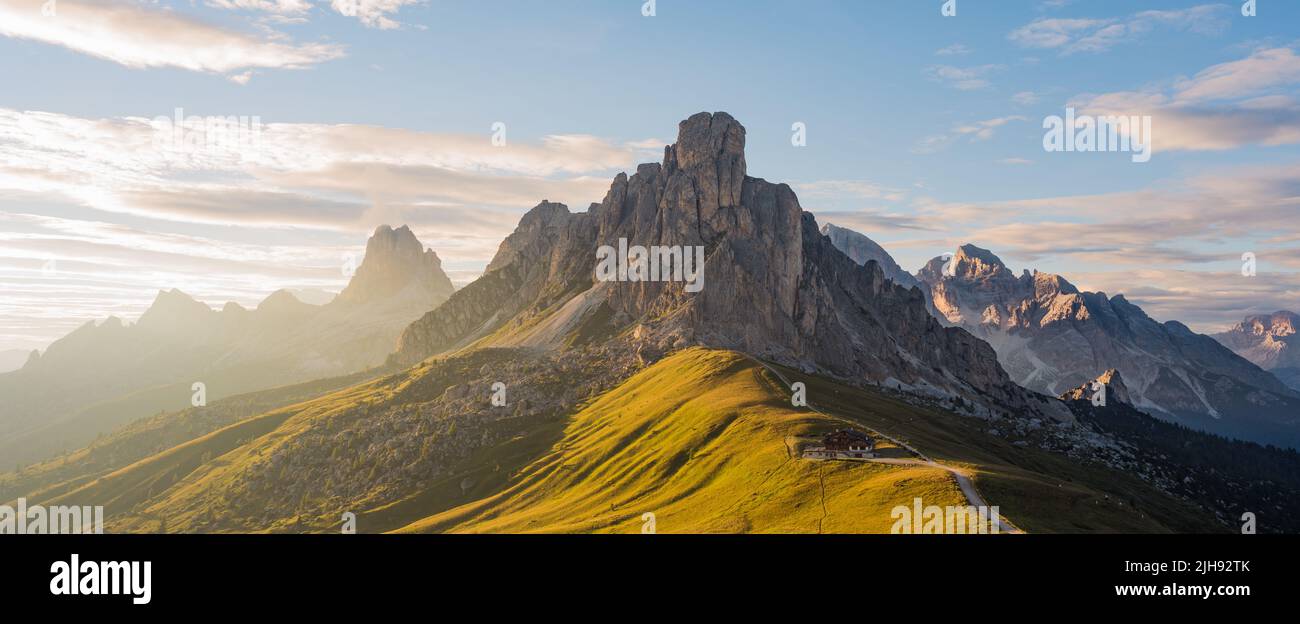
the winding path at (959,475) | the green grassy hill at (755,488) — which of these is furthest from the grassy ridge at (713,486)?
the winding path at (959,475)

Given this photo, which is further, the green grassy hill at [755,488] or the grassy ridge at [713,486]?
the grassy ridge at [713,486]

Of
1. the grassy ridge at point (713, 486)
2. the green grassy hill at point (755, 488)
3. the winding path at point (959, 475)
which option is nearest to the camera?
the winding path at point (959, 475)

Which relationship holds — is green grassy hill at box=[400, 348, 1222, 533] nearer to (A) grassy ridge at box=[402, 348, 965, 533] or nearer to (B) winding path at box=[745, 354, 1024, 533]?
(A) grassy ridge at box=[402, 348, 965, 533]

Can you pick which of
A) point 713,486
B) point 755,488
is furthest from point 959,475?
point 713,486

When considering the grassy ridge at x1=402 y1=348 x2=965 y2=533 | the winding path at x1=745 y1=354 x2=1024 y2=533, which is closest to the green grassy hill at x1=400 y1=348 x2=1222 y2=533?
the grassy ridge at x1=402 y1=348 x2=965 y2=533

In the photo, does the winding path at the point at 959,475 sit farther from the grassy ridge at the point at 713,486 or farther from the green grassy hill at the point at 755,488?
the grassy ridge at the point at 713,486

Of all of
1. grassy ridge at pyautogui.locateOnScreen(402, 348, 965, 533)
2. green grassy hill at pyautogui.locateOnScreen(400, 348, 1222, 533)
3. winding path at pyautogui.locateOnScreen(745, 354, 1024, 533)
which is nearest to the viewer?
winding path at pyautogui.locateOnScreen(745, 354, 1024, 533)

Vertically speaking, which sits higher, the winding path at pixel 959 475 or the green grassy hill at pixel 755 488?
the winding path at pixel 959 475

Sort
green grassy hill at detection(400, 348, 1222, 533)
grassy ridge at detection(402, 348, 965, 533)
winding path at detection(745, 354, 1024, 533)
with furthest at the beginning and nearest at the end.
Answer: grassy ridge at detection(402, 348, 965, 533) → green grassy hill at detection(400, 348, 1222, 533) → winding path at detection(745, 354, 1024, 533)

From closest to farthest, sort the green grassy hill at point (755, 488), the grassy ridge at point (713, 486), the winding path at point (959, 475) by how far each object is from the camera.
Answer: the winding path at point (959, 475) < the green grassy hill at point (755, 488) < the grassy ridge at point (713, 486)
